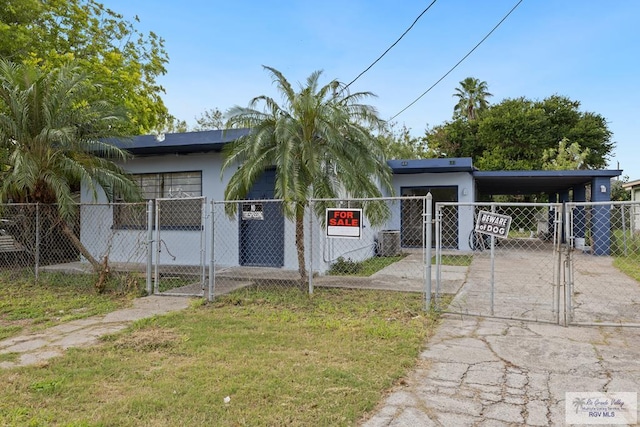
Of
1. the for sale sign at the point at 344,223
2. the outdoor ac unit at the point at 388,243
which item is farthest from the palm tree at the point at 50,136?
the outdoor ac unit at the point at 388,243

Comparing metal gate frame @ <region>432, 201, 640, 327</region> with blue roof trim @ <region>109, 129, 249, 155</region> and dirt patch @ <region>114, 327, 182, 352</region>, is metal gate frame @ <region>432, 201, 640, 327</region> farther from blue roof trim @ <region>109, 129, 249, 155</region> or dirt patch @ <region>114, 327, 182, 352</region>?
blue roof trim @ <region>109, 129, 249, 155</region>

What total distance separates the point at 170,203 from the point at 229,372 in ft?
24.6

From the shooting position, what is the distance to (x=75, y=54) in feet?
44.5

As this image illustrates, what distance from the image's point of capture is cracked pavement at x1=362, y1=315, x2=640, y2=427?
119 inches


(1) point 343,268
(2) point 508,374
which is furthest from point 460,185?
(2) point 508,374

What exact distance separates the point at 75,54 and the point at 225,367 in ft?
44.0

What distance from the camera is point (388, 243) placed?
1321 cm

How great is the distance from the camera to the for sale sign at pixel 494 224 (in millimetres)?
5484

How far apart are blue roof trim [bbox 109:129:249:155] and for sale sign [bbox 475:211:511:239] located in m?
5.13

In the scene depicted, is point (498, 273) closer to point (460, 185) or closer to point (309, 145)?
point (460, 185)

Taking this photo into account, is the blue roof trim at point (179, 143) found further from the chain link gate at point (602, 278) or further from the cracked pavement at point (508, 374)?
the chain link gate at point (602, 278)

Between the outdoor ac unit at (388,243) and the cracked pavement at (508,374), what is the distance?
778 centimetres

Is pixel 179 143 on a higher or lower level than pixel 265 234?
higher

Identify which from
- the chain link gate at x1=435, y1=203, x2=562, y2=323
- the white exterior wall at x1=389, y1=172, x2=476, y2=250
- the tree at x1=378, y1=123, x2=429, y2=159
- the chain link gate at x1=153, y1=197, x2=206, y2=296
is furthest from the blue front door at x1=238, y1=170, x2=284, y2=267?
the tree at x1=378, y1=123, x2=429, y2=159
